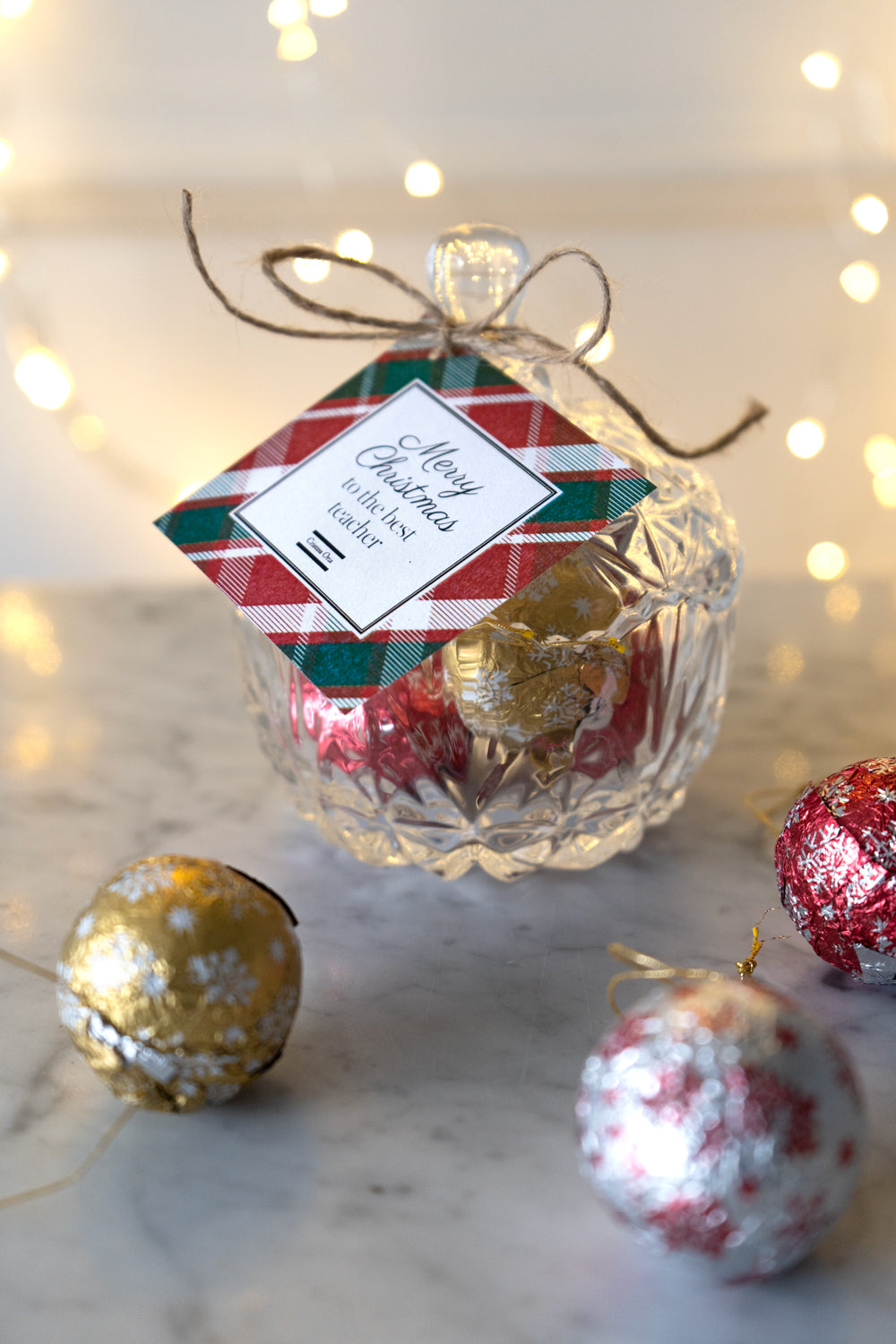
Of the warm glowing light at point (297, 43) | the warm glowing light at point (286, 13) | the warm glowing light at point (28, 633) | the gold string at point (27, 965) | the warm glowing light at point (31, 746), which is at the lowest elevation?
the gold string at point (27, 965)

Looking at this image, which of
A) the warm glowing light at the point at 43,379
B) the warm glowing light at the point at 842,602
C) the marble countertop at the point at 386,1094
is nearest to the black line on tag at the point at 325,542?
the marble countertop at the point at 386,1094

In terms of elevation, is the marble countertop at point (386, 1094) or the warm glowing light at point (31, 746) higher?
the warm glowing light at point (31, 746)

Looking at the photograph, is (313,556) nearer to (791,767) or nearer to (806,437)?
(791,767)

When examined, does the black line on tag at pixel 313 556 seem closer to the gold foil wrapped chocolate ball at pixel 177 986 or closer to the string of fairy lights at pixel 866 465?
the gold foil wrapped chocolate ball at pixel 177 986

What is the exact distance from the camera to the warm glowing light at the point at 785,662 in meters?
0.98

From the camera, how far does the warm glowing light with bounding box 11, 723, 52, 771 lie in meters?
0.87

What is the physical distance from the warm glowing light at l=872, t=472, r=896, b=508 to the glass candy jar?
132cm

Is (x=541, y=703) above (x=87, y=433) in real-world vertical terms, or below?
below

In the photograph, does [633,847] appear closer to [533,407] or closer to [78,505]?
[533,407]

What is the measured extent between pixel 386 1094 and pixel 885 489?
162 centimetres

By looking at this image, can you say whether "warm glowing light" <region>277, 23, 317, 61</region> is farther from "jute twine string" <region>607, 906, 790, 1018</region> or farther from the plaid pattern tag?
"jute twine string" <region>607, 906, 790, 1018</region>

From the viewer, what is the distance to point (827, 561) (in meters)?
1.52

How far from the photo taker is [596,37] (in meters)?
1.71

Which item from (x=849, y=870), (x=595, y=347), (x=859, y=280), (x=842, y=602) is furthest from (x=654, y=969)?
(x=859, y=280)
